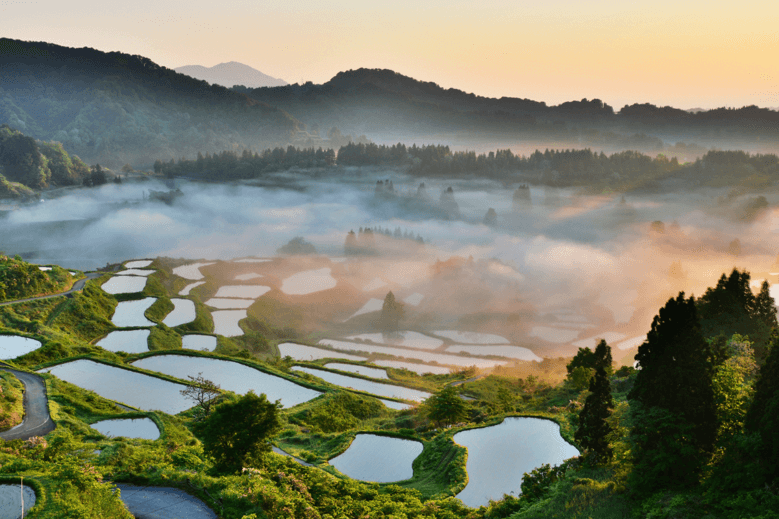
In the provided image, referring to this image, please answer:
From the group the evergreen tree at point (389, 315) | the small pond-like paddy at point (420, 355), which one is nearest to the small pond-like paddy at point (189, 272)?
the small pond-like paddy at point (420, 355)

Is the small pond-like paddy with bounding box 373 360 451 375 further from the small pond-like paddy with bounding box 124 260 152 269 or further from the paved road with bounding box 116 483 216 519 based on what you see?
the small pond-like paddy with bounding box 124 260 152 269

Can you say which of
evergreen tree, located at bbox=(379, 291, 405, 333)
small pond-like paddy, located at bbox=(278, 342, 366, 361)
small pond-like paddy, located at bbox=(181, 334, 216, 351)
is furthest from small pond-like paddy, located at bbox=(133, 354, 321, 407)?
evergreen tree, located at bbox=(379, 291, 405, 333)

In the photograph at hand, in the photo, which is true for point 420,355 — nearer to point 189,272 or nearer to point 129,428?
point 129,428

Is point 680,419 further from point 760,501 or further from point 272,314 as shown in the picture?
point 272,314

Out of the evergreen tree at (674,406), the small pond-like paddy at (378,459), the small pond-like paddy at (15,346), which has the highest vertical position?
the evergreen tree at (674,406)

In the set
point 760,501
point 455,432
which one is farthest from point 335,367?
point 760,501

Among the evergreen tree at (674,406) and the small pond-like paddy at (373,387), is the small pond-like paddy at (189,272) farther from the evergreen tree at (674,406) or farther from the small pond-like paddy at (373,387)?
the evergreen tree at (674,406)
